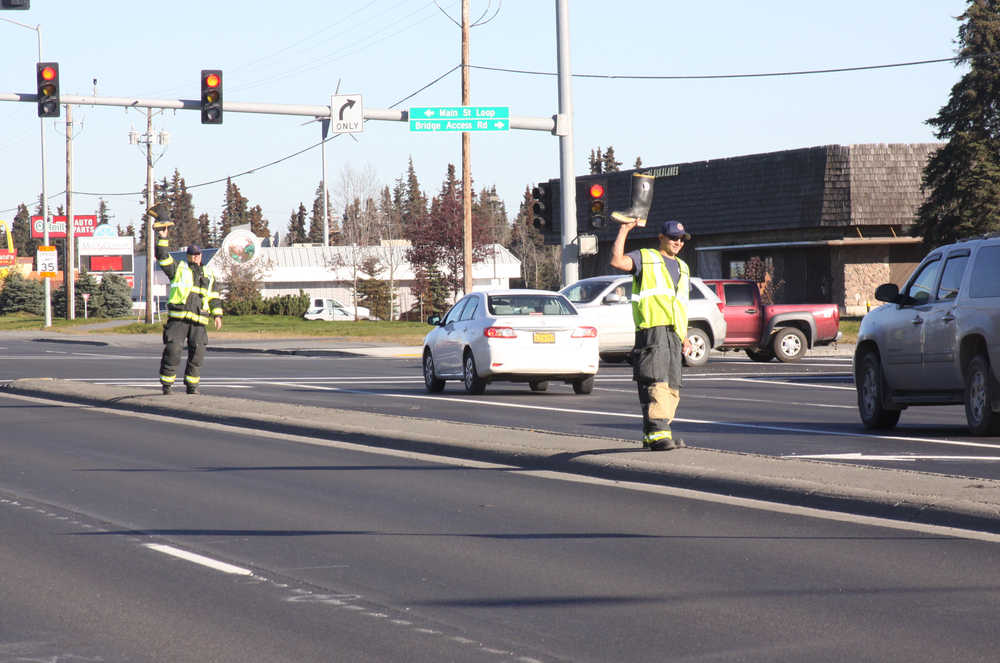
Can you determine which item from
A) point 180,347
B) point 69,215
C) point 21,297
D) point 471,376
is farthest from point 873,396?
point 21,297

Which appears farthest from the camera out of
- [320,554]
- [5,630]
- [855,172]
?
[855,172]

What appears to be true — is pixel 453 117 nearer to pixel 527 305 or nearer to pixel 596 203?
pixel 596 203

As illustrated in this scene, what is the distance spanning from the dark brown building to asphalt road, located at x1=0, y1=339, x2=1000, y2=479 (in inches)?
832

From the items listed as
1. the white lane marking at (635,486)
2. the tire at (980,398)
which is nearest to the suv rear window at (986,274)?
the tire at (980,398)

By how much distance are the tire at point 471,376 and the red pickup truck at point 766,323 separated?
10186mm

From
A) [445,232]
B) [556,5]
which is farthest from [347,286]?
[556,5]

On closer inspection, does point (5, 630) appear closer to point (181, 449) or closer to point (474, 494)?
point (474, 494)

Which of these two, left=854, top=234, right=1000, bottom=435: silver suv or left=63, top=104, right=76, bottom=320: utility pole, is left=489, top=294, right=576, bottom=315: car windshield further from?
left=63, top=104, right=76, bottom=320: utility pole

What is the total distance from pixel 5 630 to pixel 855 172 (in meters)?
49.4

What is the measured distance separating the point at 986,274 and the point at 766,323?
56.3 ft

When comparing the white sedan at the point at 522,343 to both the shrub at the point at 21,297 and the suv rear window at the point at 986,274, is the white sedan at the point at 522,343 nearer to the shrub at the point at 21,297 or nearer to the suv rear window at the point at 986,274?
the suv rear window at the point at 986,274

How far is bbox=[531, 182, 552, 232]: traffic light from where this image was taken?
30.3 meters

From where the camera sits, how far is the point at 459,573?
7738 millimetres

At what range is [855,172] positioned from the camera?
52781 millimetres
